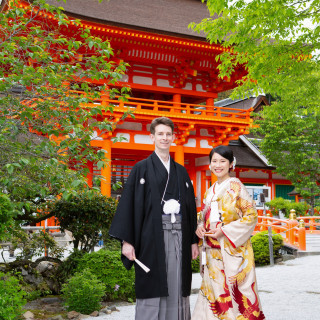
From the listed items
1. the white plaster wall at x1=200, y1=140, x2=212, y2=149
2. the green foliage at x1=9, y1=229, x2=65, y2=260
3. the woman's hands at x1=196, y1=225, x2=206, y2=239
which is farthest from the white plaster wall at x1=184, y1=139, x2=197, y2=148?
the woman's hands at x1=196, y1=225, x2=206, y2=239

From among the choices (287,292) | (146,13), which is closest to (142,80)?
(146,13)

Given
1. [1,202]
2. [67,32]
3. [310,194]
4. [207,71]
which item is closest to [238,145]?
[310,194]

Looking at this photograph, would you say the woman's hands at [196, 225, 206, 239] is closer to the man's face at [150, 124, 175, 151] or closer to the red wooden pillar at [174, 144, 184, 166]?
the man's face at [150, 124, 175, 151]

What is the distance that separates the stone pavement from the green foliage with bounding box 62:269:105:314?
196 mm

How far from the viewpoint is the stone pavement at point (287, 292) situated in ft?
16.2

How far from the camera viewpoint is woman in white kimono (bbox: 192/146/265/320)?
3.21 metres

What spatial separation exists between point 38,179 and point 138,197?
2.20 m

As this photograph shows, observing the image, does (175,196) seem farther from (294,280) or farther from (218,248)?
(294,280)

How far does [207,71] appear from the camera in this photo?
14617 millimetres

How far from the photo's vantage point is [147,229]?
120 inches

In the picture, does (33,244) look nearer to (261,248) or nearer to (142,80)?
(261,248)

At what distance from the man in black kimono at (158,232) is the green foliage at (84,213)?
2993 millimetres

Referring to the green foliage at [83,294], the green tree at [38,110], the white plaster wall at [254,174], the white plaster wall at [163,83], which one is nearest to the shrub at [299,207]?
the white plaster wall at [254,174]

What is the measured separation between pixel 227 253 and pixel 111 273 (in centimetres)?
283
